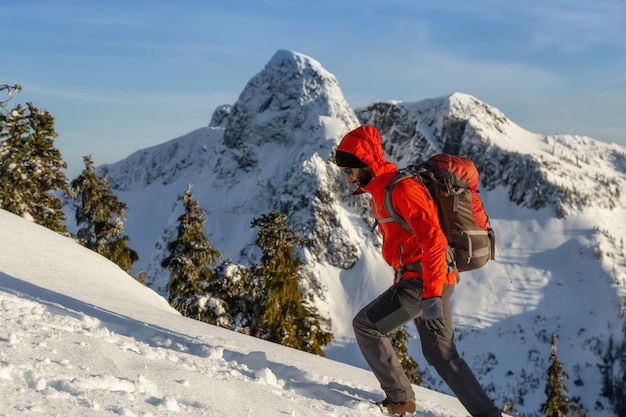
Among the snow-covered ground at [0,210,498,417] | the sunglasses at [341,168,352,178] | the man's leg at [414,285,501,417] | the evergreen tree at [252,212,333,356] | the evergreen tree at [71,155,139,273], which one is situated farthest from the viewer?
the evergreen tree at [71,155,139,273]

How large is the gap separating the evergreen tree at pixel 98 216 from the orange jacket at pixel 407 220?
976 inches

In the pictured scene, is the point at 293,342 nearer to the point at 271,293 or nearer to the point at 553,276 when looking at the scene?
the point at 271,293

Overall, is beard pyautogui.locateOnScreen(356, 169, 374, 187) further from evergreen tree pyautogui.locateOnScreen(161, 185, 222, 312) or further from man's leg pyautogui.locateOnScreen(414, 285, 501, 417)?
evergreen tree pyautogui.locateOnScreen(161, 185, 222, 312)

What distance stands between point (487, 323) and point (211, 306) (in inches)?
6771

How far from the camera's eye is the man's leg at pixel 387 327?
17.3 feet

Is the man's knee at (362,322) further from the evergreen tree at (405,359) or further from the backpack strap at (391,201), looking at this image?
the evergreen tree at (405,359)

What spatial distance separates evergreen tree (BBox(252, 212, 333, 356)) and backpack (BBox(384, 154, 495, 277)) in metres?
20.0

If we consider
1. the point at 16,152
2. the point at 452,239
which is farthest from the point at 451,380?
the point at 16,152

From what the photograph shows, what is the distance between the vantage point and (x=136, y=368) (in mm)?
5012

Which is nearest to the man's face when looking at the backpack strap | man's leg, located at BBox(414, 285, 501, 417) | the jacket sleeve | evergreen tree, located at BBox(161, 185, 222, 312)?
the backpack strap

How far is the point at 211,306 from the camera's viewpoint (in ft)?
77.4

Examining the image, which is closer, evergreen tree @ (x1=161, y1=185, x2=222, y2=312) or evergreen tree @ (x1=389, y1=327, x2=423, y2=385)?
evergreen tree @ (x1=161, y1=185, x2=222, y2=312)

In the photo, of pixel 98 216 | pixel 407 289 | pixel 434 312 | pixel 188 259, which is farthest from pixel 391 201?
pixel 98 216

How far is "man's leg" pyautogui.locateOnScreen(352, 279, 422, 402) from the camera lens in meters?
5.28
